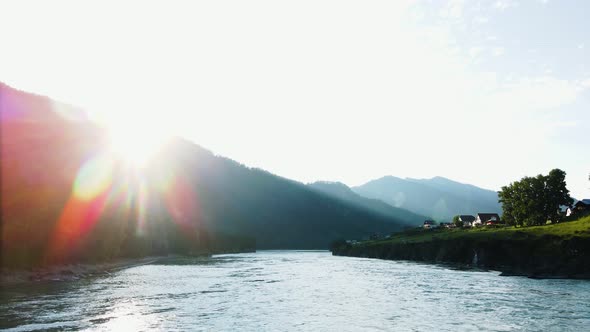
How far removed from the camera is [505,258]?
316ft

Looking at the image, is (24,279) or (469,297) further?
(24,279)

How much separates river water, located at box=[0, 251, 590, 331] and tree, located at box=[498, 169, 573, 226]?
56903mm

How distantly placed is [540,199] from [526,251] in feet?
120

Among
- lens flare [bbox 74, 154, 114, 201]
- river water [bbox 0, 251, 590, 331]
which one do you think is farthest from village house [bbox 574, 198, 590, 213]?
lens flare [bbox 74, 154, 114, 201]

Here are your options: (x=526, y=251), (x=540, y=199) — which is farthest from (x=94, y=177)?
(x=540, y=199)

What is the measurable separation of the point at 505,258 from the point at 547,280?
86.3ft

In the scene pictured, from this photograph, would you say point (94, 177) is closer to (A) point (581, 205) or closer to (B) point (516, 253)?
(B) point (516, 253)

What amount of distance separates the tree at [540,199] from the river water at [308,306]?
5690 cm

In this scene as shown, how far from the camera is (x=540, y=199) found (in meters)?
120

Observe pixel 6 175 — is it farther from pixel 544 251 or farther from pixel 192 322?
pixel 544 251

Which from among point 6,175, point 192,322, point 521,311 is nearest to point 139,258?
point 6,175

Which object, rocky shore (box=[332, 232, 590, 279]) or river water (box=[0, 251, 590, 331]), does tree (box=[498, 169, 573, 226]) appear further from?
river water (box=[0, 251, 590, 331])

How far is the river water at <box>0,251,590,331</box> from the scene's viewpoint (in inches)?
1398

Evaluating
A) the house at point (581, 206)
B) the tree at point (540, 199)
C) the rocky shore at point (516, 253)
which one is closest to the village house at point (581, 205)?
the house at point (581, 206)
